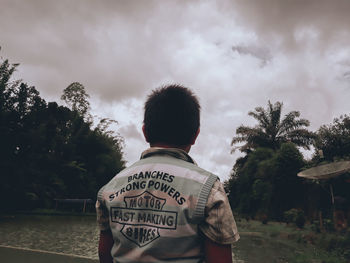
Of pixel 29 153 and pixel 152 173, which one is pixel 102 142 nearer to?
pixel 29 153

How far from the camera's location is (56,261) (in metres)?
4.50

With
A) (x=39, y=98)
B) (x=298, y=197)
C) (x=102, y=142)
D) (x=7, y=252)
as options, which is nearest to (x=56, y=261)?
(x=7, y=252)

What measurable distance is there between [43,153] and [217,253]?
21.0 metres

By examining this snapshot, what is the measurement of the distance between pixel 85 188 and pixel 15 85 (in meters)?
9.19

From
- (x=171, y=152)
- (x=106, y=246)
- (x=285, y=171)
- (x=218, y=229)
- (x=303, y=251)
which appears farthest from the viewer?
(x=285, y=171)

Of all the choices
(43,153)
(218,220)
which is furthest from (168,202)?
(43,153)

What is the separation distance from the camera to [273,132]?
2472 centimetres

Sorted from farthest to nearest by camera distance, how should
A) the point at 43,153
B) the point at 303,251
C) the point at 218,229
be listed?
1. the point at 43,153
2. the point at 303,251
3. the point at 218,229

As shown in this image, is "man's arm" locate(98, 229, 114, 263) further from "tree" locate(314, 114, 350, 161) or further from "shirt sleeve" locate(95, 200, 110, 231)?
"tree" locate(314, 114, 350, 161)

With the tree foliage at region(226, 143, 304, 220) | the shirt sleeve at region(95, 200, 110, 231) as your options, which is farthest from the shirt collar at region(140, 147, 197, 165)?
the tree foliage at region(226, 143, 304, 220)

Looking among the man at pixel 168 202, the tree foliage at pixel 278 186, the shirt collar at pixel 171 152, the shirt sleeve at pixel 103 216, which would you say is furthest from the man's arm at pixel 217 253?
the tree foliage at pixel 278 186

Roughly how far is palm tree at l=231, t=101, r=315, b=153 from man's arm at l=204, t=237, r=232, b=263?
79.3 feet

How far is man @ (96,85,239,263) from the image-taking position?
3.92 feet

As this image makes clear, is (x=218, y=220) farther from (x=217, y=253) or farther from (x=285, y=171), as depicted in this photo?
(x=285, y=171)
